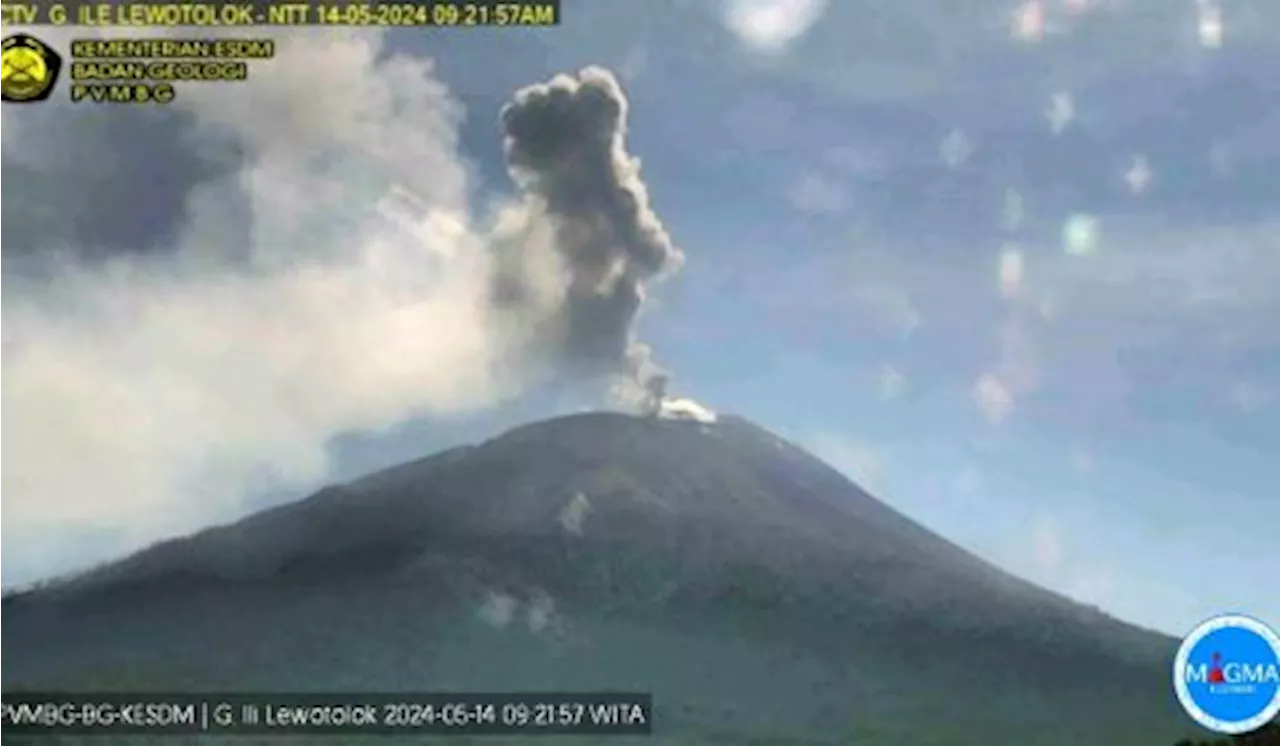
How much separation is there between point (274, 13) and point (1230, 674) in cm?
1128

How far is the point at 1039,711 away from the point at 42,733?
21.5 metres

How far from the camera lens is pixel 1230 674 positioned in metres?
14.7

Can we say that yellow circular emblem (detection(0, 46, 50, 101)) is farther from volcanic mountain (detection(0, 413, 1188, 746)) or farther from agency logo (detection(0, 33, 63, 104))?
volcanic mountain (detection(0, 413, 1188, 746))

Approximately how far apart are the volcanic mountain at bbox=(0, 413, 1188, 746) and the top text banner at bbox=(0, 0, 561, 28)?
22.2 feet

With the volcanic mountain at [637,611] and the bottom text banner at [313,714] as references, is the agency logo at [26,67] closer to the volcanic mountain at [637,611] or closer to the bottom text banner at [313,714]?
the bottom text banner at [313,714]

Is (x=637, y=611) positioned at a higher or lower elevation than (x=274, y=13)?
lower

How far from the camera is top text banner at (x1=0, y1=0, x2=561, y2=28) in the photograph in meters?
15.7

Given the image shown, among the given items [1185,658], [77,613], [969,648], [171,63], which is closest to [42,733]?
[171,63]
